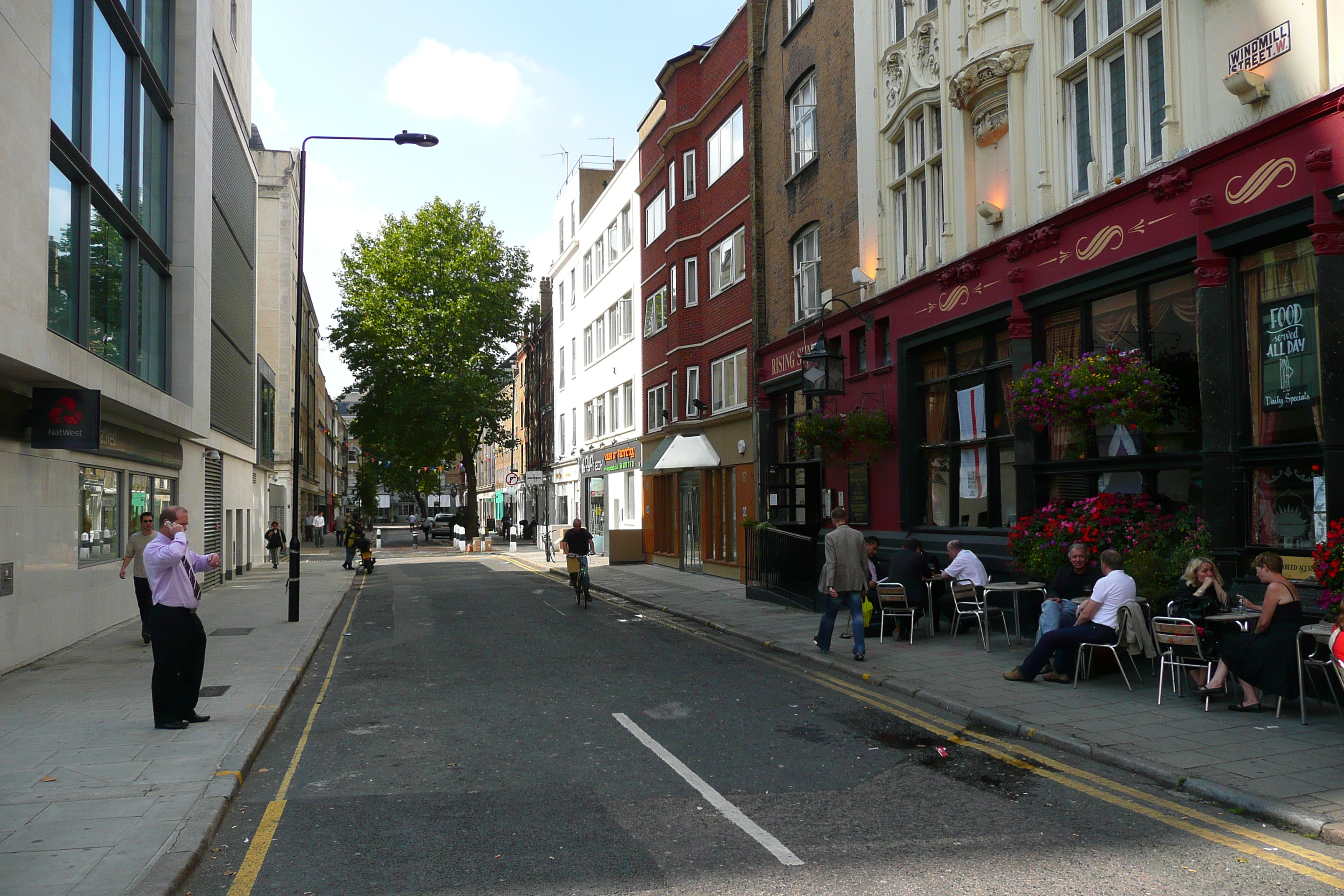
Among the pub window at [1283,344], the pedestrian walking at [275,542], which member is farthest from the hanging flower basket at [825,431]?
the pedestrian walking at [275,542]

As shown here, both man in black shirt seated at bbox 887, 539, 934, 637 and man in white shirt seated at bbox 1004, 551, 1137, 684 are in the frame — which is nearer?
man in white shirt seated at bbox 1004, 551, 1137, 684

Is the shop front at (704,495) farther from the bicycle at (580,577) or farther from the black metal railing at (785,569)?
the bicycle at (580,577)

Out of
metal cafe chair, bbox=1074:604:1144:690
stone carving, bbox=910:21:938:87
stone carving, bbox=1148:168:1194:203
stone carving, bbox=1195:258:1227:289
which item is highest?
stone carving, bbox=910:21:938:87

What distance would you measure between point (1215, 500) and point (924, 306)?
6.91 m

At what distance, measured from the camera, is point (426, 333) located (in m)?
49.6

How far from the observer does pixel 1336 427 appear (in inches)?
340

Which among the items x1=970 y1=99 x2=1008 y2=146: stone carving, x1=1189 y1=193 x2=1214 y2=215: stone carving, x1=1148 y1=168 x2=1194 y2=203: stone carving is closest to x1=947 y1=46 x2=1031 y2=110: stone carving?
x1=970 y1=99 x2=1008 y2=146: stone carving

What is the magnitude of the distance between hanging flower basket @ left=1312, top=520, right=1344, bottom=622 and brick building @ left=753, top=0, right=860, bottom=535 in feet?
32.3

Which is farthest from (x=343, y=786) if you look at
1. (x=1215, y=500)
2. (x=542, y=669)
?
(x=1215, y=500)

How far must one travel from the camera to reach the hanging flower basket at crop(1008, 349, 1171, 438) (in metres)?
10.8

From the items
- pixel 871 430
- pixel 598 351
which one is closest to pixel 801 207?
pixel 871 430

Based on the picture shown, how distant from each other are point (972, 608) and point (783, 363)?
366 inches

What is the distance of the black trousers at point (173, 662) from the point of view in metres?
8.41

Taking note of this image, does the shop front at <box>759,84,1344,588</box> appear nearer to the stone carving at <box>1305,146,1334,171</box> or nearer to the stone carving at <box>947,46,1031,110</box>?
the stone carving at <box>1305,146,1334,171</box>
